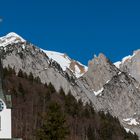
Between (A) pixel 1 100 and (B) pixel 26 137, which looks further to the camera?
(B) pixel 26 137

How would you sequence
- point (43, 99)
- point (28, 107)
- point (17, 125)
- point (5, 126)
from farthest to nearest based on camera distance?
point (43, 99) → point (28, 107) → point (17, 125) → point (5, 126)

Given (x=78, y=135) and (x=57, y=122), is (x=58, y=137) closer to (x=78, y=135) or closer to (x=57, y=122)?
(x=57, y=122)

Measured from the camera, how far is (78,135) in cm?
18412

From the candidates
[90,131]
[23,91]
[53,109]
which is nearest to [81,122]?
[90,131]

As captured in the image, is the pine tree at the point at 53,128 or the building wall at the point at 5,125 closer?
the building wall at the point at 5,125

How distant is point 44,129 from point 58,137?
173 cm

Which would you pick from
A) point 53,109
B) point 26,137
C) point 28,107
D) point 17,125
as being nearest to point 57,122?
point 53,109

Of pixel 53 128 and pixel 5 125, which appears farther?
pixel 53 128

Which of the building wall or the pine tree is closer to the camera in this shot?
the building wall

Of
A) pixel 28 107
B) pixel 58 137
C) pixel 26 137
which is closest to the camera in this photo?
pixel 58 137

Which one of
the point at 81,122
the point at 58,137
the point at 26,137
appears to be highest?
the point at 81,122

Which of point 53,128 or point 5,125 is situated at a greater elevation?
point 53,128

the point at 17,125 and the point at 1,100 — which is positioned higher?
the point at 17,125

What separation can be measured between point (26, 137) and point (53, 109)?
276 ft
